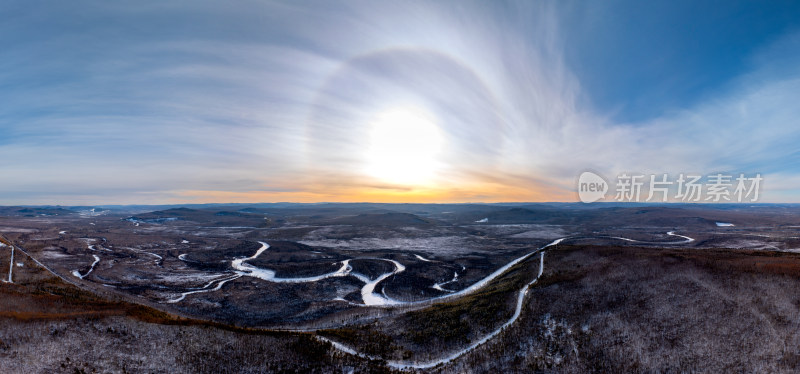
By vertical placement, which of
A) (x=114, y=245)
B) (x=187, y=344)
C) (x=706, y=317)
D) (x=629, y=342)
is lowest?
(x=114, y=245)

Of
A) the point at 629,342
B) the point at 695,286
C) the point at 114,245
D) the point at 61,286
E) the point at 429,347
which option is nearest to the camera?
the point at 629,342

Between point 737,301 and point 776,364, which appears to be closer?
point 776,364

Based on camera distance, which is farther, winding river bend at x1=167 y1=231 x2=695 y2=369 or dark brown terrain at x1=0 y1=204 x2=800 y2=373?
winding river bend at x1=167 y1=231 x2=695 y2=369

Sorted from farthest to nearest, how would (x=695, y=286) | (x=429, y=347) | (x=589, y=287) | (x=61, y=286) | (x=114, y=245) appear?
(x=114, y=245) < (x=61, y=286) < (x=589, y=287) < (x=695, y=286) < (x=429, y=347)

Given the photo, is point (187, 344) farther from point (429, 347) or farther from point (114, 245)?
point (114, 245)

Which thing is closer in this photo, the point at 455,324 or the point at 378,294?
the point at 455,324

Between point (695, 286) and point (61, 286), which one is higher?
point (695, 286)

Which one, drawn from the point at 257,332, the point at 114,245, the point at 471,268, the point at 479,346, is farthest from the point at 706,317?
the point at 114,245

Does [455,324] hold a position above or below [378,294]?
above

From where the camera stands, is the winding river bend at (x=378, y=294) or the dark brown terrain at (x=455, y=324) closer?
the dark brown terrain at (x=455, y=324)
